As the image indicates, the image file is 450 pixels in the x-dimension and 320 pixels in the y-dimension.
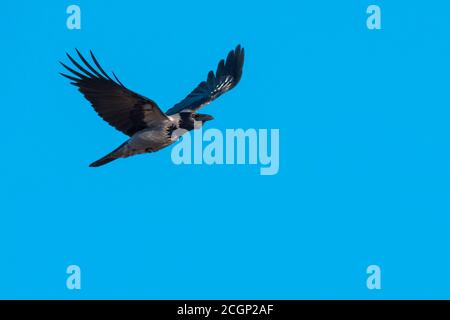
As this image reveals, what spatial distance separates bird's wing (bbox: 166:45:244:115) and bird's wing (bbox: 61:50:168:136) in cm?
185

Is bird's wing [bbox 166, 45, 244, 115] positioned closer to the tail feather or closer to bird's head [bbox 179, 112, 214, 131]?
bird's head [bbox 179, 112, 214, 131]

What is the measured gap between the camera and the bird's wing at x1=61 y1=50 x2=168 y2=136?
12.8 m

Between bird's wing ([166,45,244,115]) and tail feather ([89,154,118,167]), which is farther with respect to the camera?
bird's wing ([166,45,244,115])

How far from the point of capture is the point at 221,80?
15898 millimetres

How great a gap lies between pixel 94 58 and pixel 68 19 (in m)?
2.61

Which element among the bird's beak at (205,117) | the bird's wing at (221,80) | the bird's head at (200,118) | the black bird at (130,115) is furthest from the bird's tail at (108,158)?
the bird's wing at (221,80)

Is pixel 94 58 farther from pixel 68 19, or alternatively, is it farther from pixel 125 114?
pixel 68 19

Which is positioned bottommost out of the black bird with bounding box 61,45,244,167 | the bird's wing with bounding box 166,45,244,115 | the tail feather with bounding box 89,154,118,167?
the tail feather with bounding box 89,154,118,167

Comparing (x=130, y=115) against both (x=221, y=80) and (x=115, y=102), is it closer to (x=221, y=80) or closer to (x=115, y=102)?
(x=115, y=102)

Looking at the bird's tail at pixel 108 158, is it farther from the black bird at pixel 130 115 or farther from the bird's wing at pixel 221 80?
the bird's wing at pixel 221 80

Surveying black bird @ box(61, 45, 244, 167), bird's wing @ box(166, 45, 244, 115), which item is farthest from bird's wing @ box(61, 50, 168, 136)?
bird's wing @ box(166, 45, 244, 115)
